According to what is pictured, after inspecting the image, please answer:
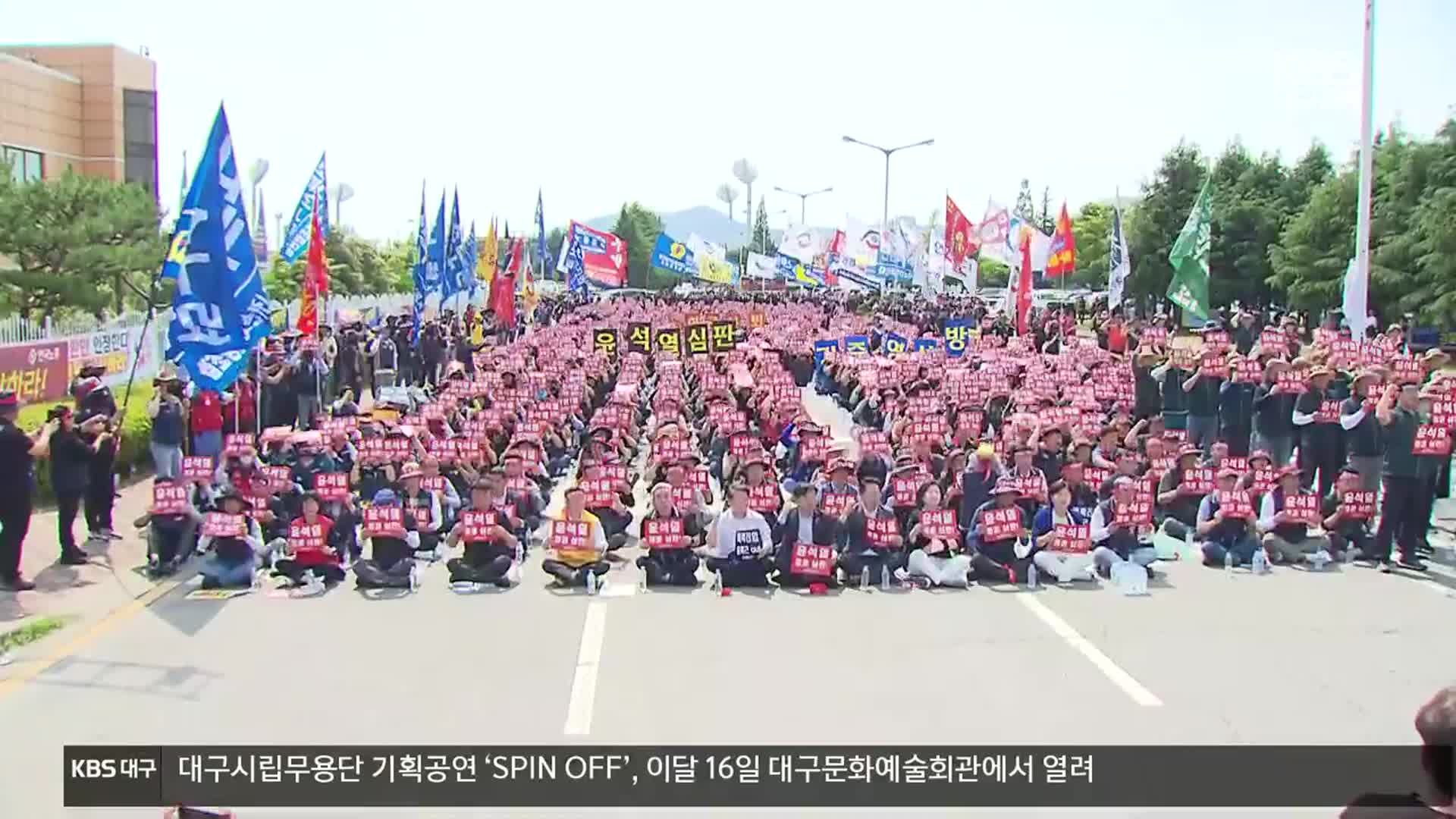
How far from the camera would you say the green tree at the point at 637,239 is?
112688mm

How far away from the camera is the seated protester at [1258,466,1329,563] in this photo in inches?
518

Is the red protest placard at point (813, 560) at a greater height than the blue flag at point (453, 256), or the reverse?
the blue flag at point (453, 256)

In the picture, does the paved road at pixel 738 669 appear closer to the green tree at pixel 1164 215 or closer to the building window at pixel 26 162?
the green tree at pixel 1164 215

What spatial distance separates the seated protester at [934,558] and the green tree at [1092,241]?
66.9 metres

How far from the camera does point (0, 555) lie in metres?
11.7

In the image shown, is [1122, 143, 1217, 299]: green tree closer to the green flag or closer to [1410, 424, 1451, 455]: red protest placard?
the green flag

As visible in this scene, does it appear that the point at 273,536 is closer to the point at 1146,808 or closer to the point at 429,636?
the point at 429,636

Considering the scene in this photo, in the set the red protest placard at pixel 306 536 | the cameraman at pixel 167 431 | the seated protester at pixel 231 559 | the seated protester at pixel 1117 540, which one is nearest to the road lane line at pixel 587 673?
the red protest placard at pixel 306 536

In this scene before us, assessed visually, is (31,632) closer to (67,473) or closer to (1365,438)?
(67,473)

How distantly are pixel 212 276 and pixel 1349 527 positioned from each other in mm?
10566

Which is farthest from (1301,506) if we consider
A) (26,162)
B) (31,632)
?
(26,162)

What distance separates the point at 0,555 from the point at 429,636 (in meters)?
3.98

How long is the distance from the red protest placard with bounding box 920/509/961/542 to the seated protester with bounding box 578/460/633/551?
3.10m

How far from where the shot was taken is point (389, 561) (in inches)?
488
